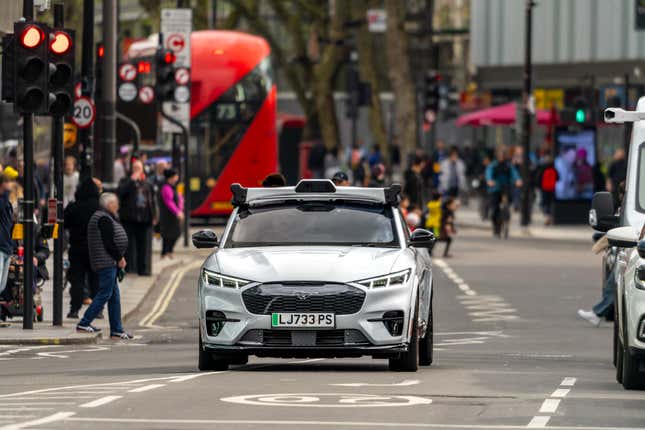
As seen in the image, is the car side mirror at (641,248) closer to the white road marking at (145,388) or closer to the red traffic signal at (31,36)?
the white road marking at (145,388)

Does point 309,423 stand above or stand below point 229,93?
below

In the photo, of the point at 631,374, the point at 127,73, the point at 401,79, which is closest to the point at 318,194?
the point at 631,374

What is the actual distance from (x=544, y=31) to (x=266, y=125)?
26217mm

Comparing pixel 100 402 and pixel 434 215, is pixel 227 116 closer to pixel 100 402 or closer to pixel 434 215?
pixel 434 215

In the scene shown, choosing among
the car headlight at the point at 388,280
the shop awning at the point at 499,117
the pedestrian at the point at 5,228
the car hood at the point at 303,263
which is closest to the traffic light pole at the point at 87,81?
the pedestrian at the point at 5,228

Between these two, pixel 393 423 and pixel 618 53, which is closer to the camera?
pixel 393 423

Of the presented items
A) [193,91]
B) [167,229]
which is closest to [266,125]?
[193,91]

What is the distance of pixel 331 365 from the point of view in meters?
18.2

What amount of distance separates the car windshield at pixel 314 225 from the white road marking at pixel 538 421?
4.36 m

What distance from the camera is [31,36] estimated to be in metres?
21.9

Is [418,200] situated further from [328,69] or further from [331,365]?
A: [328,69]

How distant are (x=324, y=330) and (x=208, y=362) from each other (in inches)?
45.5

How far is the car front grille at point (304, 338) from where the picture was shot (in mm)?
16500

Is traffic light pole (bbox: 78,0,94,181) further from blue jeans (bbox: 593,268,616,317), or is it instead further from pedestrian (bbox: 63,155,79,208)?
blue jeans (bbox: 593,268,616,317)
